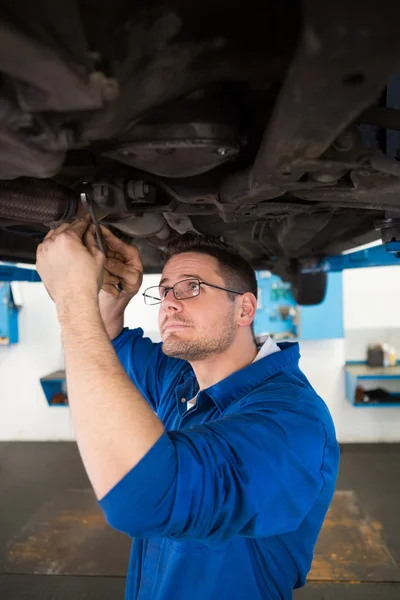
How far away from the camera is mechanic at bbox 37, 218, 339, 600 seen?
20.5 inches

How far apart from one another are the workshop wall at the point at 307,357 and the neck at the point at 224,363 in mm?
2770

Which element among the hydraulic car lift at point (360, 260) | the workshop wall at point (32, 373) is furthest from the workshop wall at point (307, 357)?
the hydraulic car lift at point (360, 260)

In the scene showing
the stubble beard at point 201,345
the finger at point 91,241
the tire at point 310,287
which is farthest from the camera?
the tire at point 310,287

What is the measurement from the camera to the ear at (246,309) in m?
1.05

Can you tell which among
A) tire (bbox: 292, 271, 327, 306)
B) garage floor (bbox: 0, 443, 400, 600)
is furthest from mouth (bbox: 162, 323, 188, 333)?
garage floor (bbox: 0, 443, 400, 600)

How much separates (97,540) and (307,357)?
228 cm

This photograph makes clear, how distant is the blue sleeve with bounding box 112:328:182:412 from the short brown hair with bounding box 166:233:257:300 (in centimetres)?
33

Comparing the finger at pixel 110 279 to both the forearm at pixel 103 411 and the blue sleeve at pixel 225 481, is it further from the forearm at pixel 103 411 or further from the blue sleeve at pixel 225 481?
the blue sleeve at pixel 225 481

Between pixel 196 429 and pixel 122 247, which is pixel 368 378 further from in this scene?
pixel 196 429

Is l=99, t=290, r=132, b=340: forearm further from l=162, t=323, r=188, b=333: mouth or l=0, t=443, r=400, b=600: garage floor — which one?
l=0, t=443, r=400, b=600: garage floor

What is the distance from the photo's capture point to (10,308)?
3.73 metres

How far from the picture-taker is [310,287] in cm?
234

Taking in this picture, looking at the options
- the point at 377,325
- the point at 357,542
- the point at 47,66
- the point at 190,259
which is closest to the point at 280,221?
the point at 190,259

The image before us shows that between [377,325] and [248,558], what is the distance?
10.9 ft
